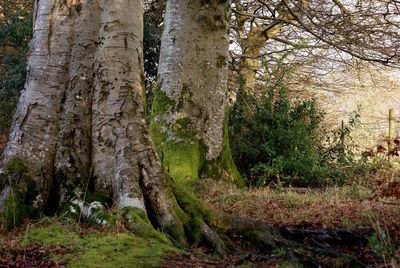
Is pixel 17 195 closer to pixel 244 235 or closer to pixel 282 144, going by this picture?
pixel 244 235

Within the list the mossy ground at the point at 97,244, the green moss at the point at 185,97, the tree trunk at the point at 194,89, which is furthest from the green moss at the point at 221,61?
the mossy ground at the point at 97,244

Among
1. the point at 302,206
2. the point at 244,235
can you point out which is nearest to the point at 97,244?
the point at 244,235

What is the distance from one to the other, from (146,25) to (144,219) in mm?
10297

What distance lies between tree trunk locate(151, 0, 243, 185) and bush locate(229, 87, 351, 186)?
1.60 metres

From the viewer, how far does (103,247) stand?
3557 mm

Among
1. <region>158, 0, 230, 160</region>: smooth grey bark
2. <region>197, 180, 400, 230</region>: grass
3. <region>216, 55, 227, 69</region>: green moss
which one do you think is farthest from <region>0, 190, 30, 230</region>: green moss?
<region>216, 55, 227, 69</region>: green moss

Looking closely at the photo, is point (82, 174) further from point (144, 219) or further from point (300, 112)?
point (300, 112)

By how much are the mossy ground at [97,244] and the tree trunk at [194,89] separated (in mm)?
3770

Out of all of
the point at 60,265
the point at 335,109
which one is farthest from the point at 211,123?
the point at 335,109

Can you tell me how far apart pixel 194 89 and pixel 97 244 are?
15.3ft

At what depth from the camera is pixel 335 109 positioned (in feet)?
71.9

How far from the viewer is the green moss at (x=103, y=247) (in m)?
3.32

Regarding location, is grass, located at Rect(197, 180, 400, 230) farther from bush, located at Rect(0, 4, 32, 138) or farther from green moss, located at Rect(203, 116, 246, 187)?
bush, located at Rect(0, 4, 32, 138)

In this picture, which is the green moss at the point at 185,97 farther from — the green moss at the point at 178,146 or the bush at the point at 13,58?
the bush at the point at 13,58
